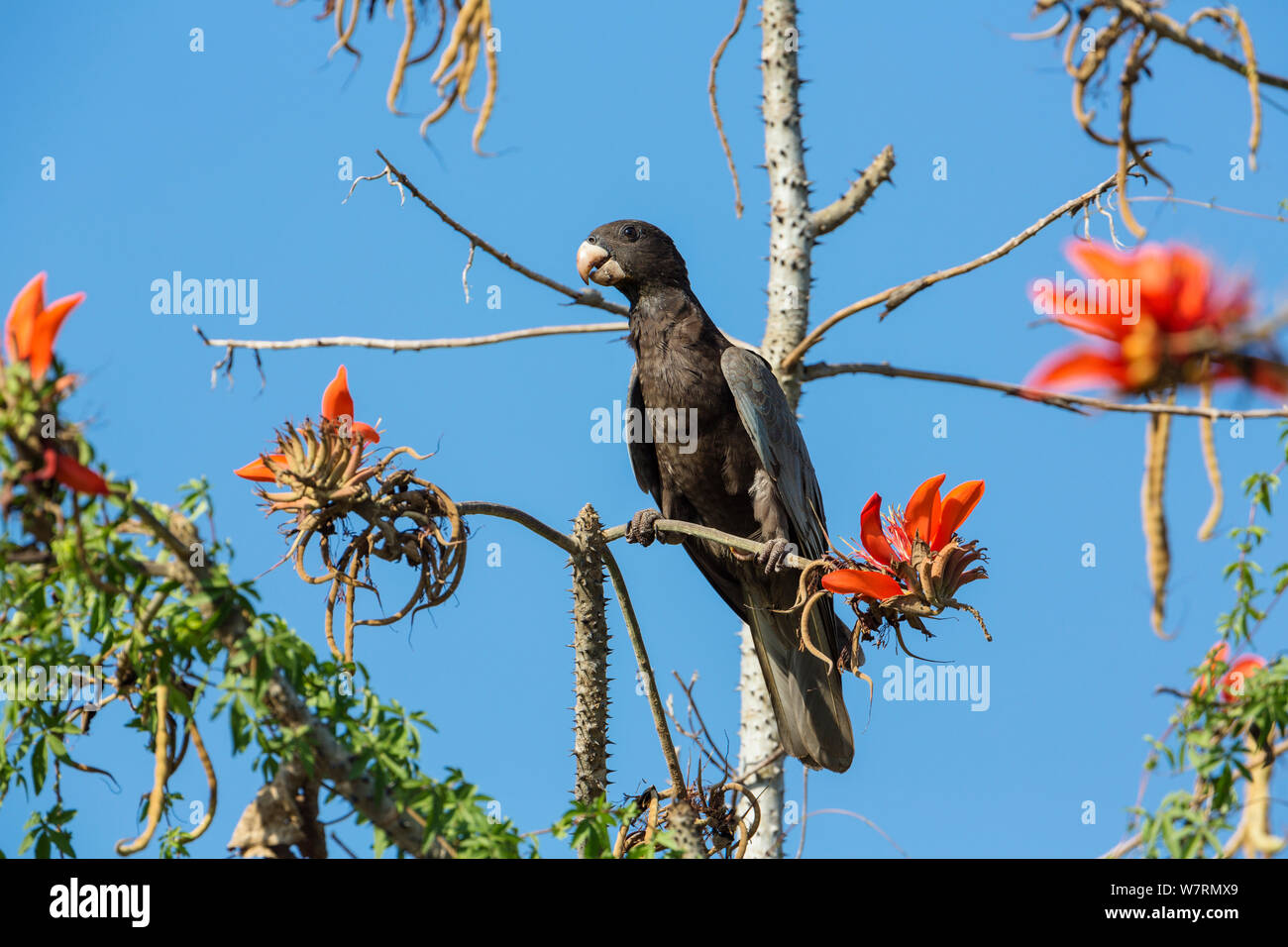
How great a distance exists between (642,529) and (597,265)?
1.67m

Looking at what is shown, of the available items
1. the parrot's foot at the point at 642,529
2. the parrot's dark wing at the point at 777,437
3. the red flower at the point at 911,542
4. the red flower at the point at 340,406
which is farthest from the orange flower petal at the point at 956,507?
the parrot's dark wing at the point at 777,437

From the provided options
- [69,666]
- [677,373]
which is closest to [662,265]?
[677,373]

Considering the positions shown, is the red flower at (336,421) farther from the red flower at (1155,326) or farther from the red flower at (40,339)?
the red flower at (1155,326)

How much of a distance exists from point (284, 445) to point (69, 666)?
709mm

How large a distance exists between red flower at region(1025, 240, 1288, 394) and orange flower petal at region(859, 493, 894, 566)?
184cm

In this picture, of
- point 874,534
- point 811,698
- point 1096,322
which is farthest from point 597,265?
point 1096,322

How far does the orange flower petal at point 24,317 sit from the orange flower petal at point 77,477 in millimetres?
190

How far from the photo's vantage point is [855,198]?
6648 mm

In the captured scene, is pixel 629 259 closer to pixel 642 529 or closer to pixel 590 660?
pixel 642 529

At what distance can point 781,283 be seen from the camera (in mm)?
6750

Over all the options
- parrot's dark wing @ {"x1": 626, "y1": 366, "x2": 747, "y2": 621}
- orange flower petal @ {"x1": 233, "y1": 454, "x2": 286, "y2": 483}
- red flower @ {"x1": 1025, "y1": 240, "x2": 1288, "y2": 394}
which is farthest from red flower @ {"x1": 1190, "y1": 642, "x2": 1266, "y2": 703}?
parrot's dark wing @ {"x1": 626, "y1": 366, "x2": 747, "y2": 621}

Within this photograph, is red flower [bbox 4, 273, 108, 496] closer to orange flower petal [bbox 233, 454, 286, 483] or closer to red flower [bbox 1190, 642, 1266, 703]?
orange flower petal [bbox 233, 454, 286, 483]
